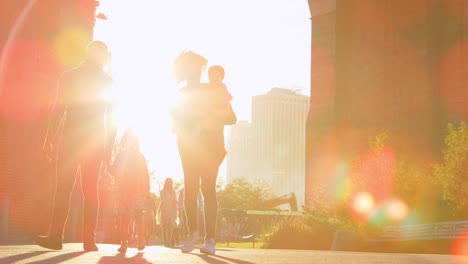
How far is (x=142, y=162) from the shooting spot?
1192cm

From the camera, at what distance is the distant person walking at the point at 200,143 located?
10.1m

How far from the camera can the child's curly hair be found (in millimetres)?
10242

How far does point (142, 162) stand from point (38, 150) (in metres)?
13.8

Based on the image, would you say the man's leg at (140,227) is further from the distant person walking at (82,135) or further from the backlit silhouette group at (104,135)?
the distant person walking at (82,135)

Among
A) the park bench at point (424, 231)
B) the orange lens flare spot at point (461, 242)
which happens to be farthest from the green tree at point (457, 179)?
the orange lens flare spot at point (461, 242)

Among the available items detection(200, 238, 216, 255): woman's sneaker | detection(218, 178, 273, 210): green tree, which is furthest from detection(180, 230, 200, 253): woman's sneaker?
detection(218, 178, 273, 210): green tree

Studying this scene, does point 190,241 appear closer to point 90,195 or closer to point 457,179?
point 90,195

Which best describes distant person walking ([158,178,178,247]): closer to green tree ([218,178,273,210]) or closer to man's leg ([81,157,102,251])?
man's leg ([81,157,102,251])

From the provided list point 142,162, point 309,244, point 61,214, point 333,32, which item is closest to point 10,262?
point 61,214

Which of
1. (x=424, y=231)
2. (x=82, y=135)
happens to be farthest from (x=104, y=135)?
(x=424, y=231)

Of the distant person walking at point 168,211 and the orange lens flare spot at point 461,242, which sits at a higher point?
the distant person walking at point 168,211

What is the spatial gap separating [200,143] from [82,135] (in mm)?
1360

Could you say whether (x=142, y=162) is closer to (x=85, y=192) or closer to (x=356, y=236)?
(x=85, y=192)

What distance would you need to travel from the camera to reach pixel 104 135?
9.73m
